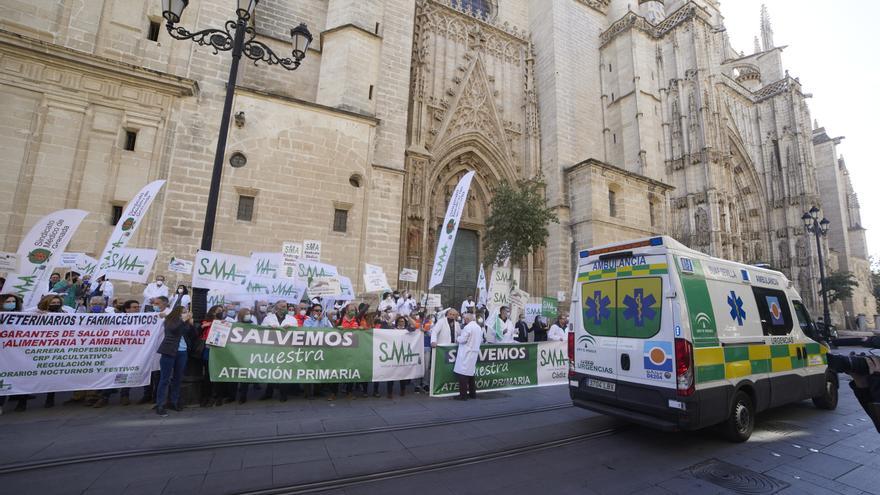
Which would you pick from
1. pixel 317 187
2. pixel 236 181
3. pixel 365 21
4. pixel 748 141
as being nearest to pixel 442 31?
pixel 365 21

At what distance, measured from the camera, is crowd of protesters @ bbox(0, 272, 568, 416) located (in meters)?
5.88

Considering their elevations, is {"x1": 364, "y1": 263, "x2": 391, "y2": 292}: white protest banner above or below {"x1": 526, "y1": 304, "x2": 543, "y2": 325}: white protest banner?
above

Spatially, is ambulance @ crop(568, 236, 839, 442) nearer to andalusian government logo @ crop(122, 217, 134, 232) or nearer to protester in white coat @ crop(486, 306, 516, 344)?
protester in white coat @ crop(486, 306, 516, 344)

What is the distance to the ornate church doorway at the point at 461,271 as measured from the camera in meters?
17.5

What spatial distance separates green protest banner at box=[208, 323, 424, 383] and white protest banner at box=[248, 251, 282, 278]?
3056mm

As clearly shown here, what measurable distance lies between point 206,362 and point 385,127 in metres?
11.0

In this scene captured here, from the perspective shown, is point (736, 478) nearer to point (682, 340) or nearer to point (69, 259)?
point (682, 340)

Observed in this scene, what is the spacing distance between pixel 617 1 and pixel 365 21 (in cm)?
2160

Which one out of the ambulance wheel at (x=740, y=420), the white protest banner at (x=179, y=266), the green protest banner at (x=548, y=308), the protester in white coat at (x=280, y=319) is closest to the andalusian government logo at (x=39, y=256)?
the white protest banner at (x=179, y=266)

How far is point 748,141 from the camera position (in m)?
37.2

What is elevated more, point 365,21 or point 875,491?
point 365,21

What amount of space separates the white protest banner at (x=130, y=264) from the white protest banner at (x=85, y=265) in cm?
194

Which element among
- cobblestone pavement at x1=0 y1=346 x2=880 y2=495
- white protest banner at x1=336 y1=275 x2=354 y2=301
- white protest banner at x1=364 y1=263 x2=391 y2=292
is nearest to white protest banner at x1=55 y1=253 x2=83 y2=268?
cobblestone pavement at x1=0 y1=346 x2=880 y2=495

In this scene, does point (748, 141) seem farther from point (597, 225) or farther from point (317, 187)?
point (317, 187)
